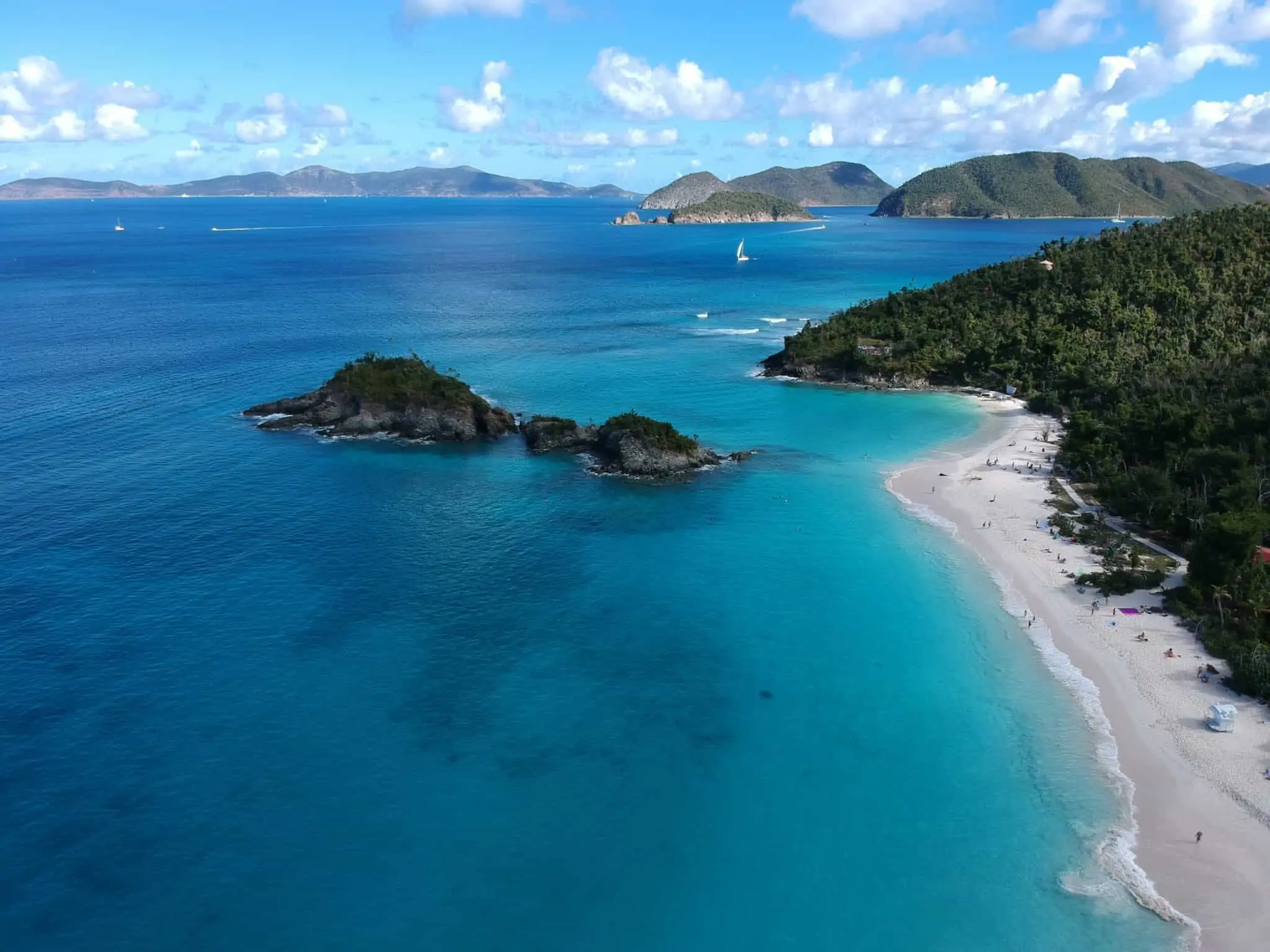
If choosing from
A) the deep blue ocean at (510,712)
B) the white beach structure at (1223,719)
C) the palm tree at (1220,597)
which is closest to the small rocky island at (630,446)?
the deep blue ocean at (510,712)

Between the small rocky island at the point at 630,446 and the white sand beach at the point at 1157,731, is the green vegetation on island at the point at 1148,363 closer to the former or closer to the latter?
the white sand beach at the point at 1157,731

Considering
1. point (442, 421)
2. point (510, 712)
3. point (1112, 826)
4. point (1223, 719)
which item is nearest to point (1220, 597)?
point (1223, 719)

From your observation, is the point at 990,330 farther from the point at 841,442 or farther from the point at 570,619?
the point at 570,619

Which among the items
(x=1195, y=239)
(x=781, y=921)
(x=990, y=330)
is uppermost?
(x=1195, y=239)

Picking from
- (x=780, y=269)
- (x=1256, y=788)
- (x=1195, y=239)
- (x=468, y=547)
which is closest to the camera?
(x=1256, y=788)

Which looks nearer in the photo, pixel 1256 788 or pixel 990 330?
pixel 1256 788

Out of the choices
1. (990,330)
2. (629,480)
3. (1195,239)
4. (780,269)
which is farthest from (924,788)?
(780,269)

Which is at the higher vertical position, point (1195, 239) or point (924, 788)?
point (1195, 239)

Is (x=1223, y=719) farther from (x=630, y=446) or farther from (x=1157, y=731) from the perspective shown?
(x=630, y=446)
